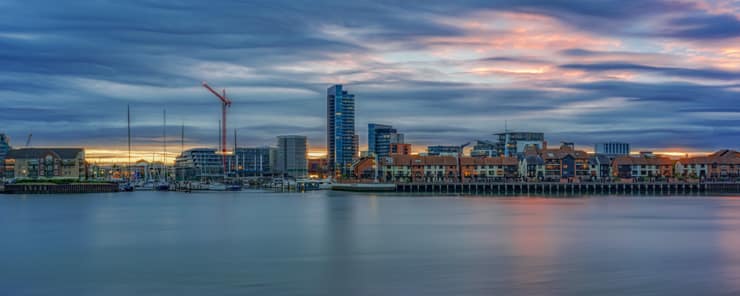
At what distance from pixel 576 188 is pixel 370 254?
87.8 metres

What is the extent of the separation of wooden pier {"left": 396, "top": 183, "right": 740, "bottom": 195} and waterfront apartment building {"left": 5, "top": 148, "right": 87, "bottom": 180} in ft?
221

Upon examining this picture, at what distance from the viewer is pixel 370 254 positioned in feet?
116

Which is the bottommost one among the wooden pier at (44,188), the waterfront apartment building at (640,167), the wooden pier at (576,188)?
the wooden pier at (576,188)

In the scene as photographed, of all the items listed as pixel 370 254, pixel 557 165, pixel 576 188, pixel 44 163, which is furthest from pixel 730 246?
pixel 44 163

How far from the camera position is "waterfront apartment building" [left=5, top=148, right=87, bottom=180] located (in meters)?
138

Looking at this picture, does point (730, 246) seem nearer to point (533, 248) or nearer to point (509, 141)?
point (533, 248)

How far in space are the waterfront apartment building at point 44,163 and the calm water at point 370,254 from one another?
83873mm

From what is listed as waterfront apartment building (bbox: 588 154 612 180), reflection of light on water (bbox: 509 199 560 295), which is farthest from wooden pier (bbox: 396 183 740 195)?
reflection of light on water (bbox: 509 199 560 295)

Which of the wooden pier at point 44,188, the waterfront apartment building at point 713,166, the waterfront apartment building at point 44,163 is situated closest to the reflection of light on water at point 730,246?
the waterfront apartment building at point 713,166

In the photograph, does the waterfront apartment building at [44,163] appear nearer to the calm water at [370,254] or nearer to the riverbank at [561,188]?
the riverbank at [561,188]

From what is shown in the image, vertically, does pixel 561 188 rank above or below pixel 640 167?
below

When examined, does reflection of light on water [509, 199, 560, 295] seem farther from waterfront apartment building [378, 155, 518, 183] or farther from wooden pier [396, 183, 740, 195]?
waterfront apartment building [378, 155, 518, 183]

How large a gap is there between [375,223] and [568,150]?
90.2 meters

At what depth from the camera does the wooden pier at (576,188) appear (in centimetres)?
11119
